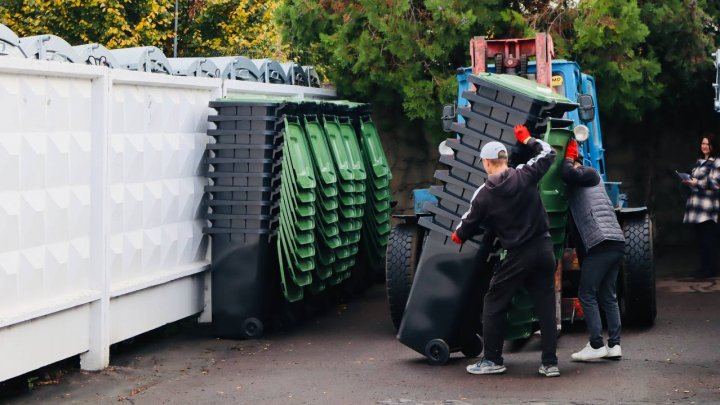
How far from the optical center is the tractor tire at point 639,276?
10.7 meters

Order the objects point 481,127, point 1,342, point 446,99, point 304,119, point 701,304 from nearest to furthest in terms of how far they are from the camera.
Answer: point 1,342 → point 481,127 → point 304,119 → point 701,304 → point 446,99

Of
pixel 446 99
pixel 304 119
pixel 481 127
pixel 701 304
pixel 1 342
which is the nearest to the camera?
pixel 1 342

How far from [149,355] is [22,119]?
2.50 m

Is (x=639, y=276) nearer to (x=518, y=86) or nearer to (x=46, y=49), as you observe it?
(x=518, y=86)

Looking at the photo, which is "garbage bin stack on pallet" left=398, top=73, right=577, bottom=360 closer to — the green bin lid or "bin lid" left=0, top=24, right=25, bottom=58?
the green bin lid

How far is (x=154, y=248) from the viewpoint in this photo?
10000 millimetres

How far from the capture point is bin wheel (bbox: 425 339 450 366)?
902 cm

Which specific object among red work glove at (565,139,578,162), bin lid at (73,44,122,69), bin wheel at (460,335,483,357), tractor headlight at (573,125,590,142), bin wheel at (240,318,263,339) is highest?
bin lid at (73,44,122,69)

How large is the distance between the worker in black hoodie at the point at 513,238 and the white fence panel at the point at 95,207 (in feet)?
8.63

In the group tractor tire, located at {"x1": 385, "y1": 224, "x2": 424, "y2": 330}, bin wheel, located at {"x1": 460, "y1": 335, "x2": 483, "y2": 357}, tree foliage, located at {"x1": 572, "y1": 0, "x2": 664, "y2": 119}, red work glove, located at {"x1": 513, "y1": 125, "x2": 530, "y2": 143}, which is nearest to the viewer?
red work glove, located at {"x1": 513, "y1": 125, "x2": 530, "y2": 143}

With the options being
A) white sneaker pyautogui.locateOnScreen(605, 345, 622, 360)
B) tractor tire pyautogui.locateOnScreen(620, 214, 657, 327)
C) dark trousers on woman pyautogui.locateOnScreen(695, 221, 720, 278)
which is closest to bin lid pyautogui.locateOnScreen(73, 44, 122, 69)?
white sneaker pyautogui.locateOnScreen(605, 345, 622, 360)

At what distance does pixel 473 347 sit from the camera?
9.35 m

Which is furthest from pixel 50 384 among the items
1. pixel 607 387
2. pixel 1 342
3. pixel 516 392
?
pixel 607 387

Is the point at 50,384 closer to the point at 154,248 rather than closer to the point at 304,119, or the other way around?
the point at 154,248
